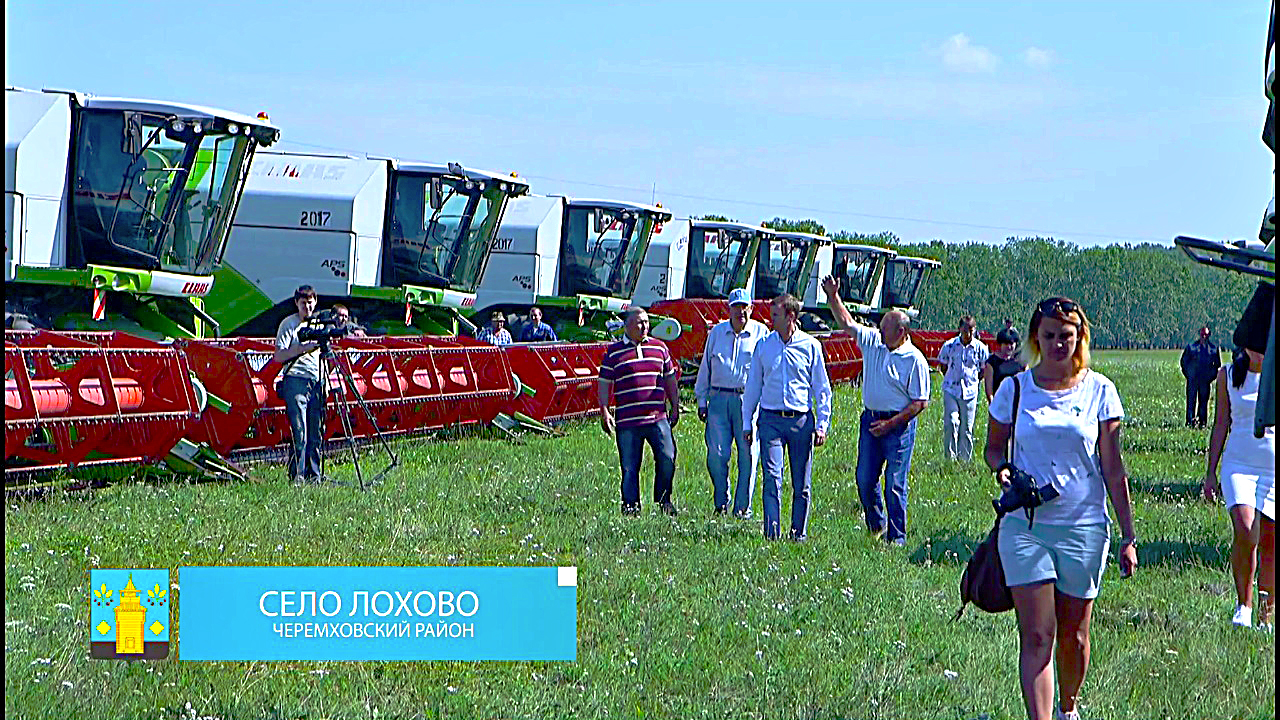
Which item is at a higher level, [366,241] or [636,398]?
[366,241]

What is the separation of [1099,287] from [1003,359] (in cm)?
9477

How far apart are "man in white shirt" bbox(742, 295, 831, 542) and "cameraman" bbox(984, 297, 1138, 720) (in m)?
4.61

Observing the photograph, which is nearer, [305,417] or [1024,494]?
[1024,494]

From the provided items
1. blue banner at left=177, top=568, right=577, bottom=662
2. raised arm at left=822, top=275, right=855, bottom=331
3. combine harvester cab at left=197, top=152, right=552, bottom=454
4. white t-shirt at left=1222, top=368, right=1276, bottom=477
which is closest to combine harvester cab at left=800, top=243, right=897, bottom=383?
combine harvester cab at left=197, top=152, right=552, bottom=454

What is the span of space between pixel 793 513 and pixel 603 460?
493cm

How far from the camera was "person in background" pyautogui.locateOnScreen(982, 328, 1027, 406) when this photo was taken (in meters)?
13.9

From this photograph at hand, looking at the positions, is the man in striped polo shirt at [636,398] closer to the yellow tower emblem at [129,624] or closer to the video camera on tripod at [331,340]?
the video camera on tripod at [331,340]

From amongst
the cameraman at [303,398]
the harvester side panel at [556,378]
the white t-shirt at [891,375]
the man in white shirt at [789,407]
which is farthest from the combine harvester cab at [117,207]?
the white t-shirt at [891,375]

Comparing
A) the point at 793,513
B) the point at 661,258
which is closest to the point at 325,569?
the point at 793,513

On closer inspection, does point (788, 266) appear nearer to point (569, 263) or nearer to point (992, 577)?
point (569, 263)

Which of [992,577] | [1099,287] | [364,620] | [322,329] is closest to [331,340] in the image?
[322,329]

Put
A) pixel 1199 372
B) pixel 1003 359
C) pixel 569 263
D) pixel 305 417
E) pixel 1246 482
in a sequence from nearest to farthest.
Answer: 1. pixel 1246 482
2. pixel 305 417
3. pixel 1003 359
4. pixel 1199 372
5. pixel 569 263

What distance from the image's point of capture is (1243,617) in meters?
7.40

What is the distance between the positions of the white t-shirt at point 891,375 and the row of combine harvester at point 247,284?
13.4 ft
